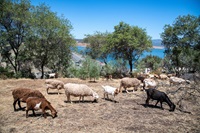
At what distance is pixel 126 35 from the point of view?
94.4ft

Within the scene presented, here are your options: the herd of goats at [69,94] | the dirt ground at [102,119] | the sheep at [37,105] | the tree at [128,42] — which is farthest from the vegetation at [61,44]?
the sheep at [37,105]

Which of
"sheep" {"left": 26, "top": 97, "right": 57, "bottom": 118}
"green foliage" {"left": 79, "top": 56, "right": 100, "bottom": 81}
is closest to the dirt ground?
"sheep" {"left": 26, "top": 97, "right": 57, "bottom": 118}

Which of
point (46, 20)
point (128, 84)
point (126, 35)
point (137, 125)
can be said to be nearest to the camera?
point (137, 125)

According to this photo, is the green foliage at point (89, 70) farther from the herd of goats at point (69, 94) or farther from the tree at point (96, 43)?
the tree at point (96, 43)

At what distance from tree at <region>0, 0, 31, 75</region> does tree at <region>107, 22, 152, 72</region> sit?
1282 cm

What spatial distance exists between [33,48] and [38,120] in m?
19.0

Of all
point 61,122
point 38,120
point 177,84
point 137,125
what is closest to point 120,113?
point 137,125

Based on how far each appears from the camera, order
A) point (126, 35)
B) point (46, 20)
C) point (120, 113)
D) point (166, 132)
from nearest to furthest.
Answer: point (166, 132) → point (120, 113) → point (46, 20) → point (126, 35)

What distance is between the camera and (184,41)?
2894 centimetres

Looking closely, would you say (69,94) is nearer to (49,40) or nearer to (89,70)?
(89,70)

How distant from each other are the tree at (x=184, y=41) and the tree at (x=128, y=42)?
12.2 feet

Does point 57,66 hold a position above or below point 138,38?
below

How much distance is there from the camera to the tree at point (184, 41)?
2825 cm

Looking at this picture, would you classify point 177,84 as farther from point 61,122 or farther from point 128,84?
point 61,122
